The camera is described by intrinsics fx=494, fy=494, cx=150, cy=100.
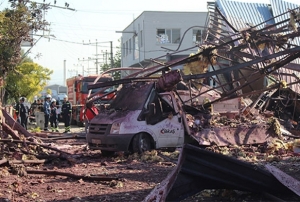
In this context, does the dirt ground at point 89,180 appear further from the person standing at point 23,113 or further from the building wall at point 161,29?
the building wall at point 161,29

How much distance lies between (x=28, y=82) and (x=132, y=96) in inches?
1222

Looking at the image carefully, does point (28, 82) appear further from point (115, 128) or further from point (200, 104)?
point (115, 128)

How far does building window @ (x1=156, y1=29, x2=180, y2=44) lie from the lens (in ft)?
161

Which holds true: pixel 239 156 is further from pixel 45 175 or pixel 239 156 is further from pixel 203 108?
pixel 45 175

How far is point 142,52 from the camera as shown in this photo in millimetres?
49000

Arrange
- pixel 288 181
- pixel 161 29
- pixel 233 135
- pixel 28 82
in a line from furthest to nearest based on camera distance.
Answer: pixel 161 29 → pixel 28 82 → pixel 233 135 → pixel 288 181

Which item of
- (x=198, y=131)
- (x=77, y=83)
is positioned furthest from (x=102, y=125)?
(x=77, y=83)

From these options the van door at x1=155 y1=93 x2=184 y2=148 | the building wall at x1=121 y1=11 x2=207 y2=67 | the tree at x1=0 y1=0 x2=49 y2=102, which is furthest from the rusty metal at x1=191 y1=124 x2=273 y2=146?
the building wall at x1=121 y1=11 x2=207 y2=67

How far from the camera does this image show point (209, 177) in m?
7.41

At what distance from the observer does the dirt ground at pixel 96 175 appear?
27.6ft

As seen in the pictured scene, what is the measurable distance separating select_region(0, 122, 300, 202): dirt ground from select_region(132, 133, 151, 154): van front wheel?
1.00ft

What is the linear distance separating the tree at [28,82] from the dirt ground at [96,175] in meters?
25.4

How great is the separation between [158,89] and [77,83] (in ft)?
63.3

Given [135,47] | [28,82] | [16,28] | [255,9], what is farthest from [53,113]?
[135,47]
